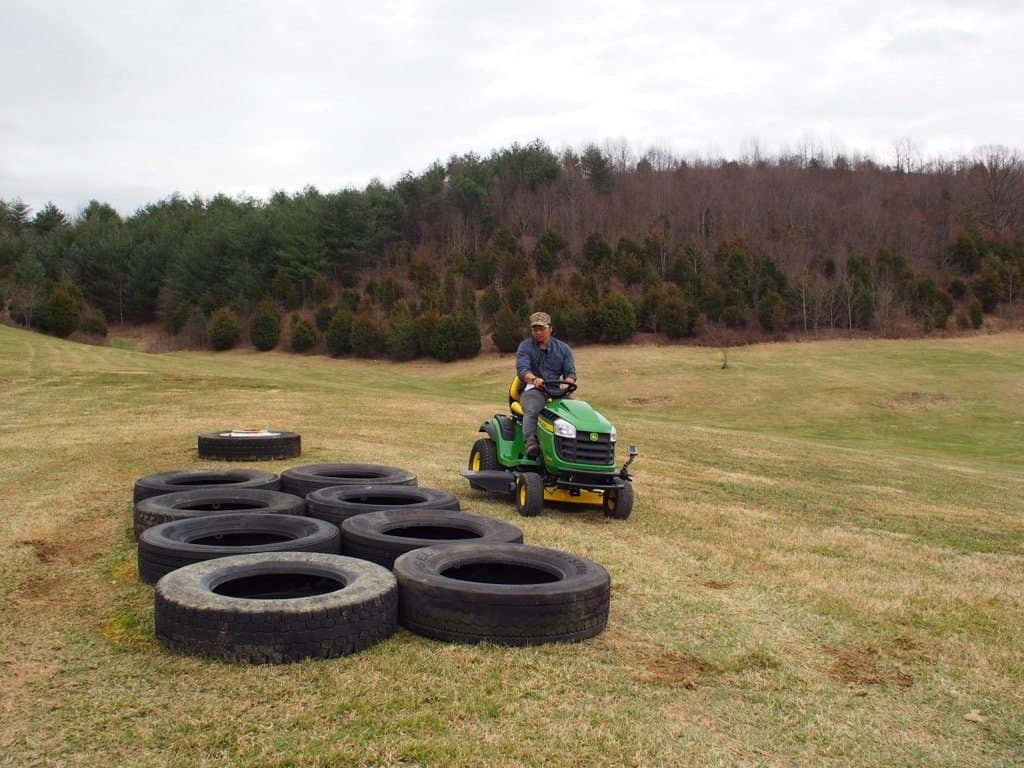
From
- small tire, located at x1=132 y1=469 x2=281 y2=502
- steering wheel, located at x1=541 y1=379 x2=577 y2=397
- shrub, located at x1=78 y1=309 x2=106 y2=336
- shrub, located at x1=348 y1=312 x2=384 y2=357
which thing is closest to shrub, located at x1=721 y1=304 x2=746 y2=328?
shrub, located at x1=348 y1=312 x2=384 y2=357

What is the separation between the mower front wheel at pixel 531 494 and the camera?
805cm

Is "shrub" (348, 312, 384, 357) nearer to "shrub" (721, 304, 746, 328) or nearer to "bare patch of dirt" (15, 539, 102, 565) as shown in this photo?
"shrub" (721, 304, 746, 328)

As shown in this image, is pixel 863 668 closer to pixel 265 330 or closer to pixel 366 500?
pixel 366 500

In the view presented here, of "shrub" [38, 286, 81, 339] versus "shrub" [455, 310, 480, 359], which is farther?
"shrub" [38, 286, 81, 339]

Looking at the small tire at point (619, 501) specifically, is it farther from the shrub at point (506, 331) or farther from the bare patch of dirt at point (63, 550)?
the shrub at point (506, 331)

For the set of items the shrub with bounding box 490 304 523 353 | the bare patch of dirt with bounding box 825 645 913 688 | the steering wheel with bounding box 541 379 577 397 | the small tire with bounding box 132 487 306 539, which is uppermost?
the shrub with bounding box 490 304 523 353

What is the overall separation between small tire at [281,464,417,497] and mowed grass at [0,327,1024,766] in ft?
2.94

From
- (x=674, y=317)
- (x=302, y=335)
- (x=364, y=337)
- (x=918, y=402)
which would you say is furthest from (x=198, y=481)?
(x=302, y=335)

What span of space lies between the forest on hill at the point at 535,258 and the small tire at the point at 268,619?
136ft

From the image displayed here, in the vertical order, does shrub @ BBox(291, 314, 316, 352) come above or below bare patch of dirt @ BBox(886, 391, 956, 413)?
above

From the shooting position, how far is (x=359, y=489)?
775 centimetres

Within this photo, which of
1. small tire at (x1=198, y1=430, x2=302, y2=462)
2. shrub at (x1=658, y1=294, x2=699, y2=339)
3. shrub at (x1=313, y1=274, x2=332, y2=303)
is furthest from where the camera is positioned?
shrub at (x1=313, y1=274, x2=332, y2=303)

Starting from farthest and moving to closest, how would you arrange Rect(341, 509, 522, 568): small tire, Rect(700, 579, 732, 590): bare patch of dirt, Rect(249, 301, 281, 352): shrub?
Rect(249, 301, 281, 352): shrub → Rect(700, 579, 732, 590): bare patch of dirt → Rect(341, 509, 522, 568): small tire

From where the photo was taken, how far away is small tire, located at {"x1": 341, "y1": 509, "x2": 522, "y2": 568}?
5652 millimetres
